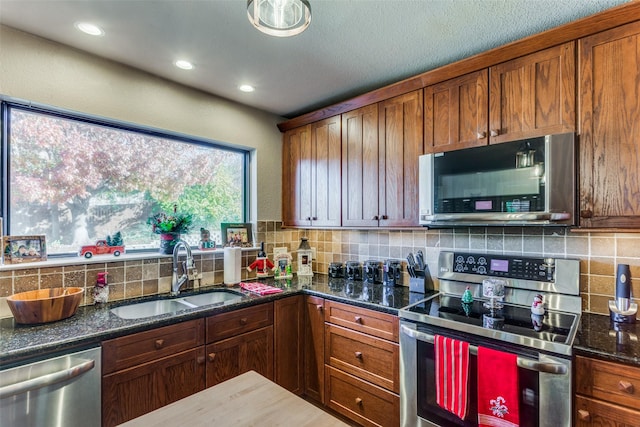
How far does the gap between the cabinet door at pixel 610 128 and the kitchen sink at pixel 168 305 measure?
2149 mm

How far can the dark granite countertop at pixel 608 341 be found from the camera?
48.9 inches

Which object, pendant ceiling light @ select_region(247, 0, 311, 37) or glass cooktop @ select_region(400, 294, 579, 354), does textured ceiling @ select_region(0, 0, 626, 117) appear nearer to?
pendant ceiling light @ select_region(247, 0, 311, 37)

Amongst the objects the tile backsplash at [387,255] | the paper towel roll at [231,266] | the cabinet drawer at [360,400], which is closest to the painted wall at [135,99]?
the paper towel roll at [231,266]

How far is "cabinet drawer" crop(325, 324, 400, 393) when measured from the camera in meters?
1.92

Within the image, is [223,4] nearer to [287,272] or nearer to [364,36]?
[364,36]

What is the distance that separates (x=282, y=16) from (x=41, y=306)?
1.80 m

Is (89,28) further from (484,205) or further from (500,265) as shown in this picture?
(500,265)

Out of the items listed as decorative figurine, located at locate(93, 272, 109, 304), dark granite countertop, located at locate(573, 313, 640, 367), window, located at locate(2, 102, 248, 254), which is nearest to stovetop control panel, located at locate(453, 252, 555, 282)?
dark granite countertop, located at locate(573, 313, 640, 367)

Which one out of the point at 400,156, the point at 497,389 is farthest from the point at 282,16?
the point at 497,389

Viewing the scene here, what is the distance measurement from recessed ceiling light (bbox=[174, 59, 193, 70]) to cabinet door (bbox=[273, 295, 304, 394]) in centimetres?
176

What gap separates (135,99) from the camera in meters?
2.20

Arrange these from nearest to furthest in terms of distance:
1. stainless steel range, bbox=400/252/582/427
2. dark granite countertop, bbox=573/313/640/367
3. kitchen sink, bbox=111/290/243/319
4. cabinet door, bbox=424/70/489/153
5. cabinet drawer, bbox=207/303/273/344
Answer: dark granite countertop, bbox=573/313/640/367 → stainless steel range, bbox=400/252/582/427 → cabinet door, bbox=424/70/489/153 → cabinet drawer, bbox=207/303/273/344 → kitchen sink, bbox=111/290/243/319

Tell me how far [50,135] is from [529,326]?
2.97 metres

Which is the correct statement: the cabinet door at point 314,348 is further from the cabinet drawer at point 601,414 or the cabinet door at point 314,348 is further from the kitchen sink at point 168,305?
the cabinet drawer at point 601,414
